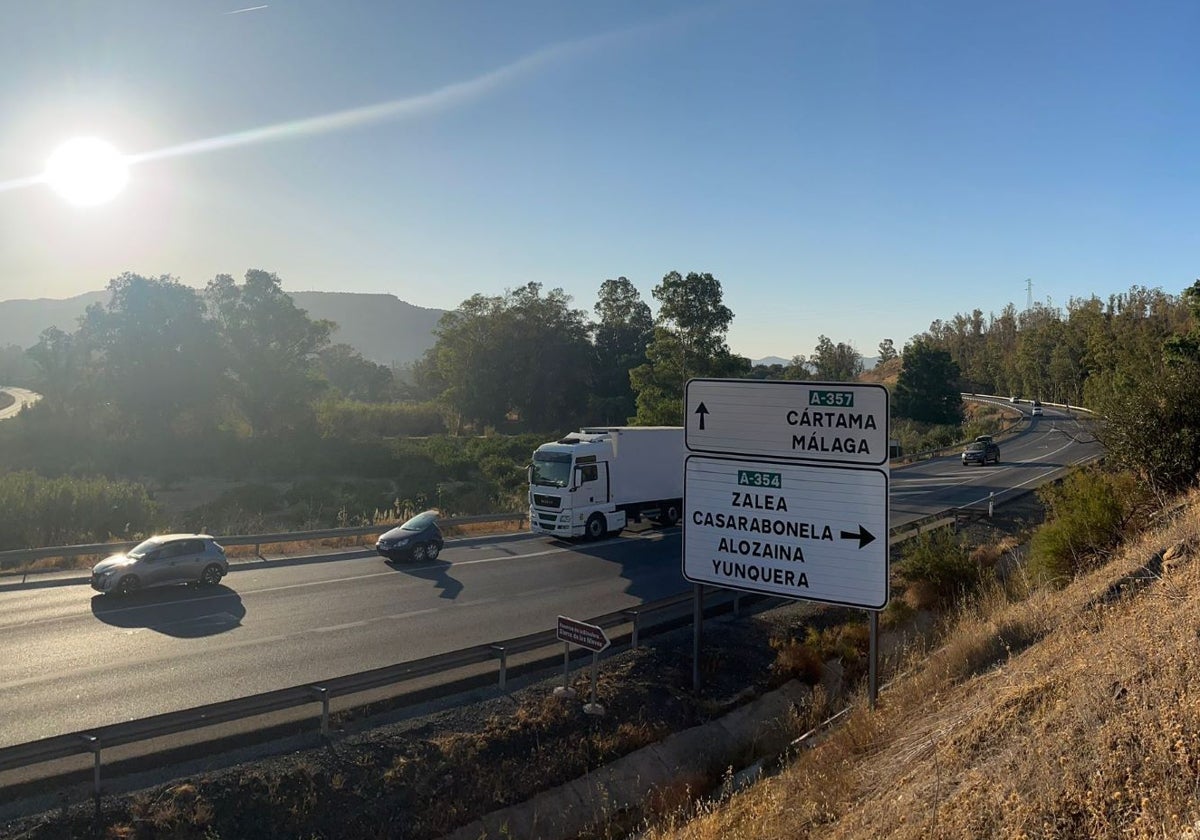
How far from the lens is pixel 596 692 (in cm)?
1114

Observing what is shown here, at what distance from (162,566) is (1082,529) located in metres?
19.2

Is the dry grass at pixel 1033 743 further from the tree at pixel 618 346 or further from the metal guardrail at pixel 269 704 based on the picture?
the tree at pixel 618 346

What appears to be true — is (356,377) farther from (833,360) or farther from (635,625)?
(635,625)

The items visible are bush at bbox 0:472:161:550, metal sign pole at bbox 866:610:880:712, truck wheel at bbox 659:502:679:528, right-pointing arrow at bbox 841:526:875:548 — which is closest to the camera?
metal sign pole at bbox 866:610:880:712

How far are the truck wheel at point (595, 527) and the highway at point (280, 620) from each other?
0.38m

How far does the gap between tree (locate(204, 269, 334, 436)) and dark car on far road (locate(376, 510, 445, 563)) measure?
45.0 meters

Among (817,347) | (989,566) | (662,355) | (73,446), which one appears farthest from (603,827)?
(817,347)

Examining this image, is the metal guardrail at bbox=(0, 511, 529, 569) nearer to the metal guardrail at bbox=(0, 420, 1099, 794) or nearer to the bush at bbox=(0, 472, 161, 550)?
the bush at bbox=(0, 472, 161, 550)

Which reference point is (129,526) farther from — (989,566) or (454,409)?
(454,409)

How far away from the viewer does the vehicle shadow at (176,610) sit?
1476 cm

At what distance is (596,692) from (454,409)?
240 feet

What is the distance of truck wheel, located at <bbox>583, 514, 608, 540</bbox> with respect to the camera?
2511 cm

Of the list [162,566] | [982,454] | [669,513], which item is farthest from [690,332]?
[162,566]

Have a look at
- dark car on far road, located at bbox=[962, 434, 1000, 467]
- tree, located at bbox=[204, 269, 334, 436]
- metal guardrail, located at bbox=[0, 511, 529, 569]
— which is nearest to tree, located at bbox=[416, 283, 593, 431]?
tree, located at bbox=[204, 269, 334, 436]
